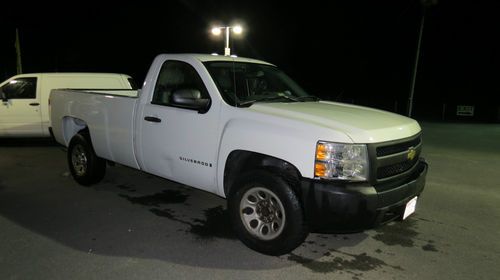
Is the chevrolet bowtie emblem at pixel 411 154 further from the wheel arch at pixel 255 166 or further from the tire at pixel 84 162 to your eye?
the tire at pixel 84 162

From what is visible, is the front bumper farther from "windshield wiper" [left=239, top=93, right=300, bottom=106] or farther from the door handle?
the door handle

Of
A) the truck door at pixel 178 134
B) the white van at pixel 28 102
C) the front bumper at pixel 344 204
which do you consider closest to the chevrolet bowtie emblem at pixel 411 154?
the front bumper at pixel 344 204

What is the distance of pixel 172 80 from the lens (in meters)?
5.06

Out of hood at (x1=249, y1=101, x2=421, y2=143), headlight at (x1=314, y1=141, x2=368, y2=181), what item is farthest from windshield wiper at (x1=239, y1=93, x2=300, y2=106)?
headlight at (x1=314, y1=141, x2=368, y2=181)

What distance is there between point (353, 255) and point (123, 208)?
117 inches

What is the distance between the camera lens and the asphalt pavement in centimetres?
371

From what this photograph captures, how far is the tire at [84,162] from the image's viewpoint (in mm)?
6207

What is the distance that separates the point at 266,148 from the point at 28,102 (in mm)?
8115

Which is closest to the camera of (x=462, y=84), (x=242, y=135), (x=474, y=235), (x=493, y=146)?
(x=242, y=135)

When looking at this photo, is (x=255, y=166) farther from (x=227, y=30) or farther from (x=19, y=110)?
(x=227, y=30)

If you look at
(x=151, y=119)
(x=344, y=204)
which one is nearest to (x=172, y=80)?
(x=151, y=119)

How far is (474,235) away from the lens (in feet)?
15.4

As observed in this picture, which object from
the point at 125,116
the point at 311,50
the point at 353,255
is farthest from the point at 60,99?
the point at 311,50

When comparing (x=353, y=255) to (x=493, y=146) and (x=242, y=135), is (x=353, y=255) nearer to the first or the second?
(x=242, y=135)
